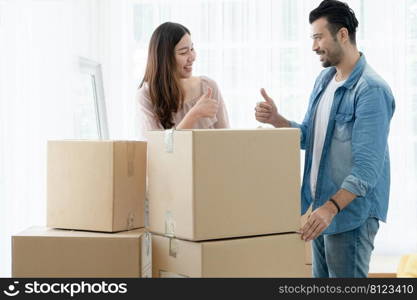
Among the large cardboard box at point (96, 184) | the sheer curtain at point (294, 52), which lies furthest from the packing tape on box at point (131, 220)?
the sheer curtain at point (294, 52)

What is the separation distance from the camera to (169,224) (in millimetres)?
1686

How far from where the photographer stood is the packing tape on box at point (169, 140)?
1.66 metres

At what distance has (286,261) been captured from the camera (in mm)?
1692

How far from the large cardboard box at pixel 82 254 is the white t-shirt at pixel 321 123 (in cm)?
67

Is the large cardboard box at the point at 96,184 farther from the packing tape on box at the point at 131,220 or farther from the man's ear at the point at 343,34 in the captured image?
the man's ear at the point at 343,34

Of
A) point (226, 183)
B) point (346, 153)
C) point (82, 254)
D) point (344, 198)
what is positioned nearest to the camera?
point (226, 183)

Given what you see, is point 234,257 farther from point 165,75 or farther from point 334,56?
point 165,75

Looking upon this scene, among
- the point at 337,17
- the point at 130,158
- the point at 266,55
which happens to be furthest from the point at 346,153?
the point at 266,55

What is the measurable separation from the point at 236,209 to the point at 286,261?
22 centimetres

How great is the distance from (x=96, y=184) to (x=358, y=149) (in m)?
0.81

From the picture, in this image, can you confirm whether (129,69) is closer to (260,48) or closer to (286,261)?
(260,48)

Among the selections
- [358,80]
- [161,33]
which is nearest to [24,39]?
[161,33]

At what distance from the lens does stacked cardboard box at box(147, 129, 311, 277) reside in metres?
1.58

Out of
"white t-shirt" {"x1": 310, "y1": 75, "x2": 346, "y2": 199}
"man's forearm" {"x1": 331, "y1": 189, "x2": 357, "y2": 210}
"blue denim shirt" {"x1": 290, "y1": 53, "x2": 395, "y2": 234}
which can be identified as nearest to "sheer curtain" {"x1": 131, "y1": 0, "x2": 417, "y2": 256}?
"white t-shirt" {"x1": 310, "y1": 75, "x2": 346, "y2": 199}
